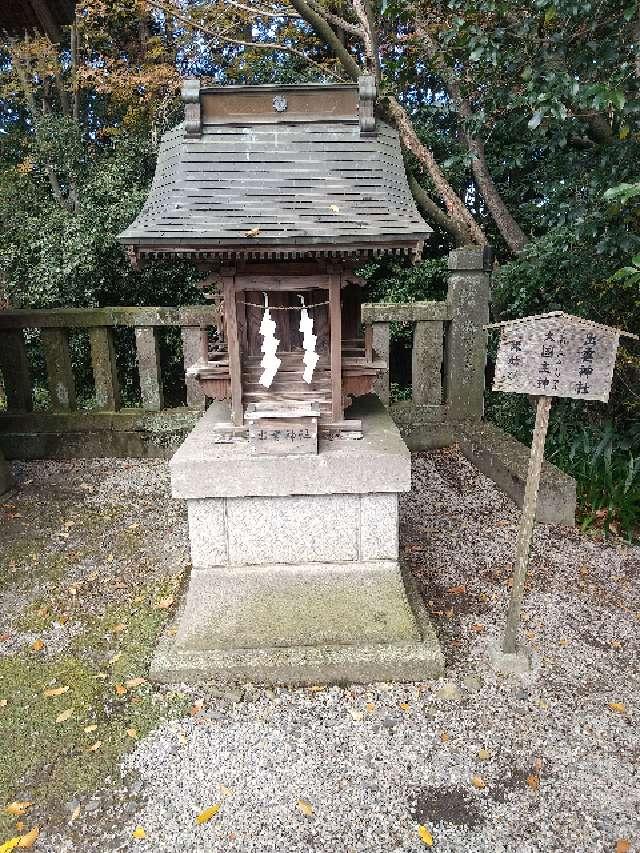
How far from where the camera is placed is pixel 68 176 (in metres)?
9.48

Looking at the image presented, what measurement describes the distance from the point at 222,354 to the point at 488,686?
2.73m

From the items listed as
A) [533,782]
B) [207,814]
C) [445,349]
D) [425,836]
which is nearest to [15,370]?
[445,349]

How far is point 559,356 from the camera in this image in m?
3.18

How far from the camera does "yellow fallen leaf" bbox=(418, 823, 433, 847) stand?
8.32ft

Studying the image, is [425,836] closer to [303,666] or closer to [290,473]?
[303,666]

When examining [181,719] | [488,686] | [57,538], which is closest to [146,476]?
[57,538]

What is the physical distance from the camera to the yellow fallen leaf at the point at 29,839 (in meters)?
2.60

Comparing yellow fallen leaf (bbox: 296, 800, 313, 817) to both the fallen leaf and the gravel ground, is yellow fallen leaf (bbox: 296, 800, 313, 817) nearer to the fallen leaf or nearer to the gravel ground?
the gravel ground

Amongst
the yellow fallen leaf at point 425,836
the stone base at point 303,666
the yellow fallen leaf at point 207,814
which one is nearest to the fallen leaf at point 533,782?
the yellow fallen leaf at point 425,836

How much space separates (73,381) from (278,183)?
429 centimetres

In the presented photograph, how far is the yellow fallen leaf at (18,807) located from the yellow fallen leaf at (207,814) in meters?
0.81

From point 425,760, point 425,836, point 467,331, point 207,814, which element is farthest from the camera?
point 467,331

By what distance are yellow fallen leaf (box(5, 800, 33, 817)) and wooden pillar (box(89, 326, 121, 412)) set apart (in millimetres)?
4728

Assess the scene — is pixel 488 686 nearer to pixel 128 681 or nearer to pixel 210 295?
pixel 128 681
